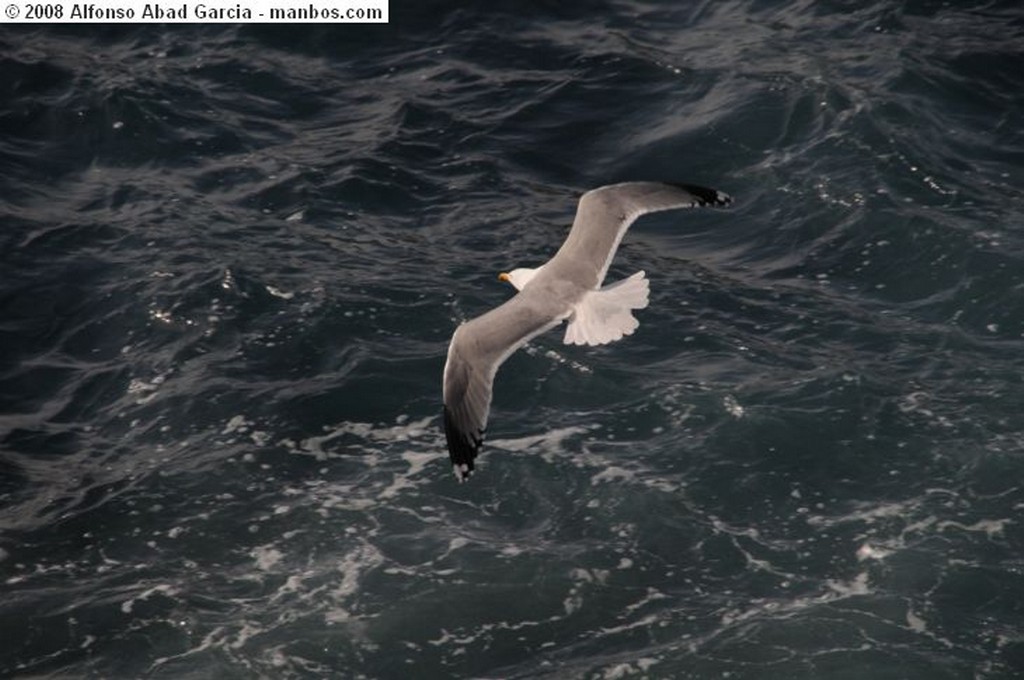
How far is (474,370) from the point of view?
13.1m

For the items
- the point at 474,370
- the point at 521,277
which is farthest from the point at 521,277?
the point at 474,370

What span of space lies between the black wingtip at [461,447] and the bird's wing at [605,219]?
1.64 m

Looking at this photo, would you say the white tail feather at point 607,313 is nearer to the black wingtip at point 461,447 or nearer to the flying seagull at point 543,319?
the flying seagull at point 543,319

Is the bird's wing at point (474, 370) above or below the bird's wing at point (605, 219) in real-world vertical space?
below

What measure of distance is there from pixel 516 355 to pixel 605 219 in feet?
8.68

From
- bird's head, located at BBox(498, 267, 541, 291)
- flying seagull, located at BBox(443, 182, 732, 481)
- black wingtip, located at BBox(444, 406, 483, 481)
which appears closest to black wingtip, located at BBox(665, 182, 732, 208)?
flying seagull, located at BBox(443, 182, 732, 481)

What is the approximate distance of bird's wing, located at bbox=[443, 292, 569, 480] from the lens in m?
13.0

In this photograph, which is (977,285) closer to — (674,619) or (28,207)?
(674,619)

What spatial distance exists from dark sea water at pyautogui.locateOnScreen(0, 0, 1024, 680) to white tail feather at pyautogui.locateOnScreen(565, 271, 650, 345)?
1.92 meters
